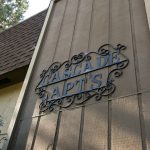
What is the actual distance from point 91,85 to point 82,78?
0.16 m

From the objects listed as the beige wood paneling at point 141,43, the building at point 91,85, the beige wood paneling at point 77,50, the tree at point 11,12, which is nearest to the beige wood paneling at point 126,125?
the building at point 91,85

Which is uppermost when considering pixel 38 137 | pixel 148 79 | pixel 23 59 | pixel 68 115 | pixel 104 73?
pixel 23 59

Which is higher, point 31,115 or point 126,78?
point 126,78

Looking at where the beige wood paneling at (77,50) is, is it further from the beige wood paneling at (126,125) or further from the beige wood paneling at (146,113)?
the beige wood paneling at (146,113)

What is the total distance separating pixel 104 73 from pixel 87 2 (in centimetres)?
137

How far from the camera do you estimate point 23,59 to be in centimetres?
396

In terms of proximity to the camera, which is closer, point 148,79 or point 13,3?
point 148,79

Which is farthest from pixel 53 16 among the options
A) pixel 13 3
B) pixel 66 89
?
pixel 13 3

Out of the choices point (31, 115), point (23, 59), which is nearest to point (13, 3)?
point (23, 59)

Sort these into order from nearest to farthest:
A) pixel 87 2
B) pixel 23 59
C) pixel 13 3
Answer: pixel 87 2 < pixel 23 59 < pixel 13 3

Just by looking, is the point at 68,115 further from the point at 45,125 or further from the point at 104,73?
the point at 104,73

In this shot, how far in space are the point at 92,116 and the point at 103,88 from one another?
269 mm

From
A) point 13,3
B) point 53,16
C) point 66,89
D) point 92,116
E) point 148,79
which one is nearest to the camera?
point 148,79

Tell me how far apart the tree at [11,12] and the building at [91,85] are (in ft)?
30.2
